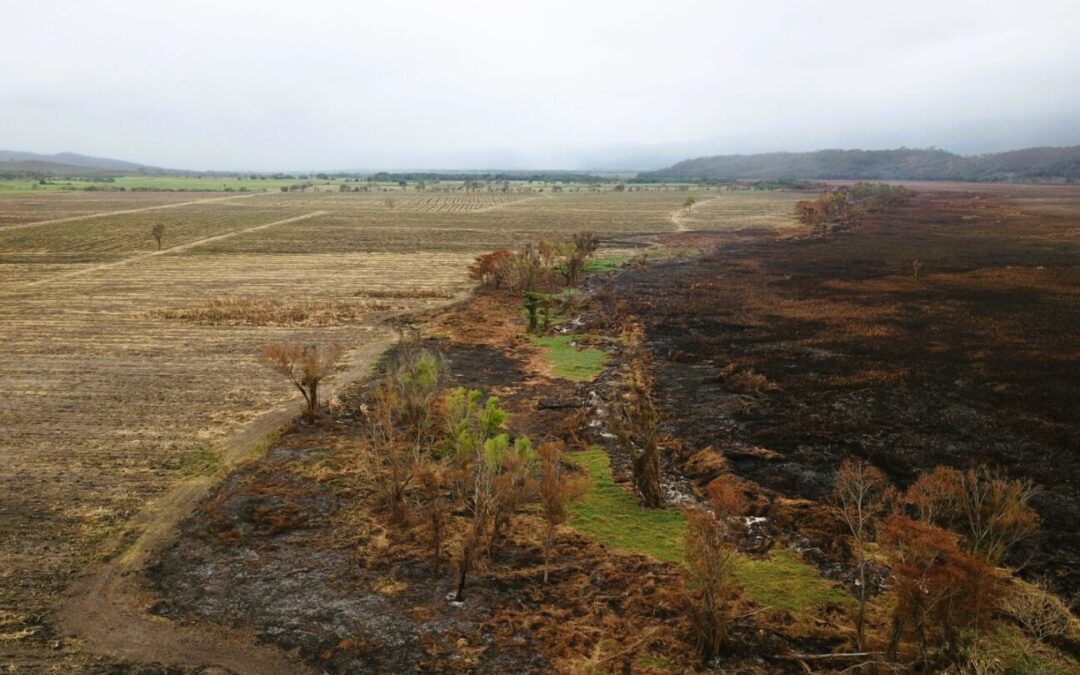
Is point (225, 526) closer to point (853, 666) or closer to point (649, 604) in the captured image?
point (649, 604)

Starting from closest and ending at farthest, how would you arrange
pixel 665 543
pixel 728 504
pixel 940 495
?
1. pixel 940 495
2. pixel 728 504
3. pixel 665 543

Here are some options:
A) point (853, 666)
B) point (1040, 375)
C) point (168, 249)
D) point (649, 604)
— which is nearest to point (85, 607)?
point (649, 604)

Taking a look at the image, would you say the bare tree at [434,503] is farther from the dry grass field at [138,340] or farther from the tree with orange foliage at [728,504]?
the dry grass field at [138,340]

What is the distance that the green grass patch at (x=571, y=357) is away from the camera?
65.8 ft

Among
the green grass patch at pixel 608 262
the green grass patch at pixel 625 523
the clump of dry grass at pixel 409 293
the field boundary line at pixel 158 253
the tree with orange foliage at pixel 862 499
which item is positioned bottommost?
the green grass patch at pixel 625 523

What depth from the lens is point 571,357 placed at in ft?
71.3

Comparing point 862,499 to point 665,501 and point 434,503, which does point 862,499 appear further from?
point 434,503

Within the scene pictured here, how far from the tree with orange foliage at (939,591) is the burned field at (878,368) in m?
3.10

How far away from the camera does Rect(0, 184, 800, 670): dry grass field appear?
11.4 metres

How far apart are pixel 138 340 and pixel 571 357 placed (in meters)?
14.5

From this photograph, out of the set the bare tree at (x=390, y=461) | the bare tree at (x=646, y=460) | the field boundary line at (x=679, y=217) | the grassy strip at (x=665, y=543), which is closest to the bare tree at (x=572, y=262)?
the bare tree at (x=390, y=461)

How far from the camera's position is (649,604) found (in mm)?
9766

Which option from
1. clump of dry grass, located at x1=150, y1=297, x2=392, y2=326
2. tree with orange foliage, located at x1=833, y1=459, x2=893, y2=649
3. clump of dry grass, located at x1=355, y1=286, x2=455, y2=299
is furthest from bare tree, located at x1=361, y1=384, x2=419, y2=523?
clump of dry grass, located at x1=355, y1=286, x2=455, y2=299

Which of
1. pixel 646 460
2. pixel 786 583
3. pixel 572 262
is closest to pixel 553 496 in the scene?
pixel 646 460
